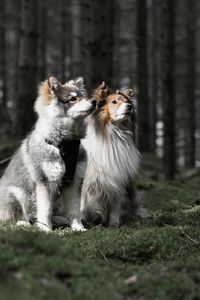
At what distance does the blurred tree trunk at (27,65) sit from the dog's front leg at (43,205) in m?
9.47

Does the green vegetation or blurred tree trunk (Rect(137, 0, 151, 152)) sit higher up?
blurred tree trunk (Rect(137, 0, 151, 152))

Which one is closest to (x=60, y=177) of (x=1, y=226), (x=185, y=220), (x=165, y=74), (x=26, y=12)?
(x=1, y=226)

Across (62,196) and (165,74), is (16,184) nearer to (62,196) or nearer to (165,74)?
(62,196)

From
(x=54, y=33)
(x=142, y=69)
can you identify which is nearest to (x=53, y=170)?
(x=142, y=69)

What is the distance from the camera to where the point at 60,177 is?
7.81 metres

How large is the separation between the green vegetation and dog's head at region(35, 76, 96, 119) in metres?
1.53

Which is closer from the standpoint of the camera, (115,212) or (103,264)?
(103,264)

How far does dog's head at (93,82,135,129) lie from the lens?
8.56 metres

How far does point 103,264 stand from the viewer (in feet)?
19.6

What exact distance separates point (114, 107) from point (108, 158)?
76cm

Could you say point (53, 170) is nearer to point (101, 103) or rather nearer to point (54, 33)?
point (101, 103)

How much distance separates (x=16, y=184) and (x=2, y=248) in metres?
2.92

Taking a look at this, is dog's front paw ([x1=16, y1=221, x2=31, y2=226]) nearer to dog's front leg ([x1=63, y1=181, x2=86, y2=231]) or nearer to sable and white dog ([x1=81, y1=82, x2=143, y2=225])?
dog's front leg ([x1=63, y1=181, x2=86, y2=231])

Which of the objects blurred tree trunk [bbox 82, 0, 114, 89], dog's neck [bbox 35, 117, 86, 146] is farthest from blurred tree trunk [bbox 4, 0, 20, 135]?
dog's neck [bbox 35, 117, 86, 146]
